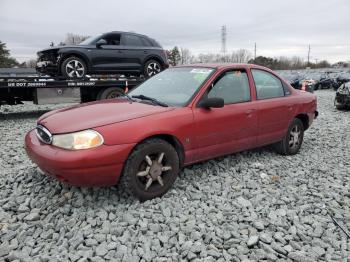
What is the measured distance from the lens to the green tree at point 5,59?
140 feet

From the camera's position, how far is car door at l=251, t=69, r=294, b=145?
510 centimetres

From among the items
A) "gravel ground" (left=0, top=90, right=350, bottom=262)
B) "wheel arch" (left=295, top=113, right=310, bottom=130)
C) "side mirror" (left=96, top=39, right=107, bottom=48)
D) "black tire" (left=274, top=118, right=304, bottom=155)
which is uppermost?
"side mirror" (left=96, top=39, right=107, bottom=48)

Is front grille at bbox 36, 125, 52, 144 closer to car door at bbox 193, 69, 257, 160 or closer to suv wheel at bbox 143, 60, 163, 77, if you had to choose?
car door at bbox 193, 69, 257, 160

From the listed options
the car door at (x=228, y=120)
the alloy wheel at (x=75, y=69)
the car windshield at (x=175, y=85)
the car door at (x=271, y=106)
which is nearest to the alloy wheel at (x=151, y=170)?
the car door at (x=228, y=120)

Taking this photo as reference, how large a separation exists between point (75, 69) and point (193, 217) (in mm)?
7439

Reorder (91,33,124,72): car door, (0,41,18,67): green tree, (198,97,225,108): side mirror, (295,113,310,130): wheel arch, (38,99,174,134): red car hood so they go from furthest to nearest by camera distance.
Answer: (0,41,18,67): green tree, (91,33,124,72): car door, (295,113,310,130): wheel arch, (198,97,225,108): side mirror, (38,99,174,134): red car hood

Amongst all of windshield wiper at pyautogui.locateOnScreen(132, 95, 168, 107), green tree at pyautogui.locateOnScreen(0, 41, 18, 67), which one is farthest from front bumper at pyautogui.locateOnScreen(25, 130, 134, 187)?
green tree at pyautogui.locateOnScreen(0, 41, 18, 67)

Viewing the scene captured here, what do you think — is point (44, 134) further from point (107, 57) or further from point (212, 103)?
point (107, 57)

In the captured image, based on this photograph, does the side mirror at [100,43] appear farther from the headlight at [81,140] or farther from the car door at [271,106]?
the headlight at [81,140]

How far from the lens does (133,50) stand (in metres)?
10.6

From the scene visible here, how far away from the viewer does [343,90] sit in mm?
13031

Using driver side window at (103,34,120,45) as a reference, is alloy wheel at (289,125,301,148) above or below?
below

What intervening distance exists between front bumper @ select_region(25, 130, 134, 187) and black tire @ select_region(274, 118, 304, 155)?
2.99 m

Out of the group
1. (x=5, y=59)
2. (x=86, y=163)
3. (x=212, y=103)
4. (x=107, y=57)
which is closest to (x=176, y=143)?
(x=212, y=103)
